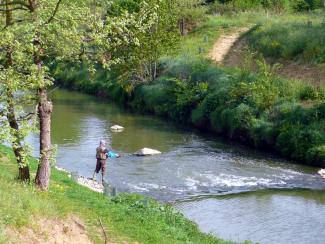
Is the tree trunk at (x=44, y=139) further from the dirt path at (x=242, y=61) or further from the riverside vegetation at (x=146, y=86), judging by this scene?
the dirt path at (x=242, y=61)

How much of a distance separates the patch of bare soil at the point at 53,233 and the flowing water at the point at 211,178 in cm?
658

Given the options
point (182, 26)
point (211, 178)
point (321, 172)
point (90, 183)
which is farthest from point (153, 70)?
point (90, 183)

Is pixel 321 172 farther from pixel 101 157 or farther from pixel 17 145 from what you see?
pixel 17 145

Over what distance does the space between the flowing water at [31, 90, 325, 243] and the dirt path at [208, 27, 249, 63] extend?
1317 cm

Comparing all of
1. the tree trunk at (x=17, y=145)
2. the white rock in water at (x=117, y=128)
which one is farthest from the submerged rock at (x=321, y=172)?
the tree trunk at (x=17, y=145)

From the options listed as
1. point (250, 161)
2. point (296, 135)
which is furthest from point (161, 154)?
point (296, 135)

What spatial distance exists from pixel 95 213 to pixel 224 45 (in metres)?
40.7

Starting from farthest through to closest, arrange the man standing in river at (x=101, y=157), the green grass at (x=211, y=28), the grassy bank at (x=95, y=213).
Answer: the green grass at (x=211, y=28) < the man standing in river at (x=101, y=157) < the grassy bank at (x=95, y=213)

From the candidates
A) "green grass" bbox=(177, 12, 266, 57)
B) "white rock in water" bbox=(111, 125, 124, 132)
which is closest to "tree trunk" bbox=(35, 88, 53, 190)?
"white rock in water" bbox=(111, 125, 124, 132)

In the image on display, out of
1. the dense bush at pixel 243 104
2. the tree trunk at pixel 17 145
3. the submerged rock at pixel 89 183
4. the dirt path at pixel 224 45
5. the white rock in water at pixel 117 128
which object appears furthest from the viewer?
the dirt path at pixel 224 45

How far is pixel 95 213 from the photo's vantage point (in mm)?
15969

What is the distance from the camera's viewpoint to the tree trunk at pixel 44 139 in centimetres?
1498

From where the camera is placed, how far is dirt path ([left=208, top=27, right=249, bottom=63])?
5131cm

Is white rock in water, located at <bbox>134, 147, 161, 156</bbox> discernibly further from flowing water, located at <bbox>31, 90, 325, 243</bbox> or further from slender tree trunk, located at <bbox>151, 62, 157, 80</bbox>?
slender tree trunk, located at <bbox>151, 62, 157, 80</bbox>
